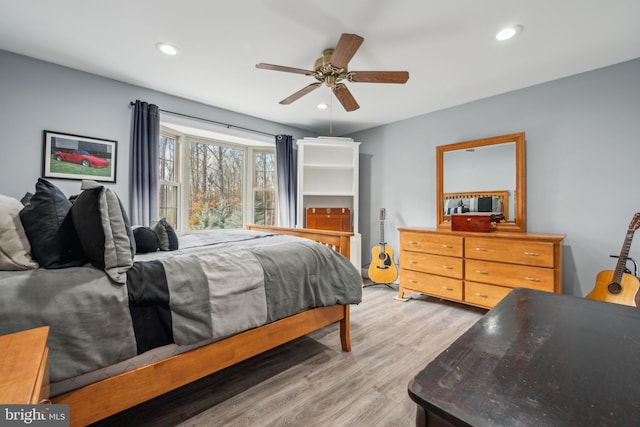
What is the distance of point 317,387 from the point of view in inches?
66.3

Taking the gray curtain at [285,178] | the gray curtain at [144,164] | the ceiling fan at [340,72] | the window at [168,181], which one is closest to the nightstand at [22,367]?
the ceiling fan at [340,72]

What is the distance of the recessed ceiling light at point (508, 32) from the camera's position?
6.38 ft

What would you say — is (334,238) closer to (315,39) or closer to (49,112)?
(315,39)

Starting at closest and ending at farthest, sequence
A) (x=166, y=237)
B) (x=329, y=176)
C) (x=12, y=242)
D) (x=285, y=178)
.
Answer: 1. (x=12, y=242)
2. (x=166, y=237)
3. (x=285, y=178)
4. (x=329, y=176)

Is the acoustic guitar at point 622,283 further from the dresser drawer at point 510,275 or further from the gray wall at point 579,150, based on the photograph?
the dresser drawer at point 510,275

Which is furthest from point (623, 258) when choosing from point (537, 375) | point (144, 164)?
point (144, 164)

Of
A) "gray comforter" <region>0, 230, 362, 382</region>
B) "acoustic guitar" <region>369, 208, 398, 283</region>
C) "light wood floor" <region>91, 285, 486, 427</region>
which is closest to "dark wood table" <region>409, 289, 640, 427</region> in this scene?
"light wood floor" <region>91, 285, 486, 427</region>

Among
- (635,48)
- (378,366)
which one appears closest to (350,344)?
(378,366)

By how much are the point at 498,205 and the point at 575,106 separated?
3.71 feet

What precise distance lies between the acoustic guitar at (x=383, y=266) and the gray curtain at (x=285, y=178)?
1.37 metres

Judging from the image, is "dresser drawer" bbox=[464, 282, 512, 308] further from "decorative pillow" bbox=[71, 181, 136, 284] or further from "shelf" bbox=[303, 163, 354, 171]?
"decorative pillow" bbox=[71, 181, 136, 284]

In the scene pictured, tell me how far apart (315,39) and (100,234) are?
192 cm

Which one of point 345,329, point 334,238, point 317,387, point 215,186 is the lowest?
point 317,387

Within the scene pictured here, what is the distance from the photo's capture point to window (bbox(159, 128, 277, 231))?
349 cm
